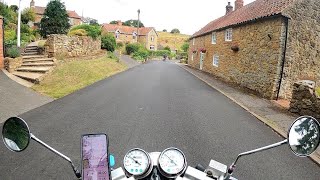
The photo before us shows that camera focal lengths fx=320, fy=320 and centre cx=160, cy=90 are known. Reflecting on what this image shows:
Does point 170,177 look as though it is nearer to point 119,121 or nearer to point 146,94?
point 119,121

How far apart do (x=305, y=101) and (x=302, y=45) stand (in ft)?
19.3

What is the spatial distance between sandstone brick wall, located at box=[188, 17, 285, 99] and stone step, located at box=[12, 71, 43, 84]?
1166cm

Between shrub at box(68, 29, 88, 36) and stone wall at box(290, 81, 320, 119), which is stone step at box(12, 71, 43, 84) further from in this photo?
shrub at box(68, 29, 88, 36)

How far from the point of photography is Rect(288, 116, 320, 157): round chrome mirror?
284cm

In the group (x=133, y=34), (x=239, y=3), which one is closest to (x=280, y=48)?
(x=239, y=3)

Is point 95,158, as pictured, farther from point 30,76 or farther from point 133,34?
point 133,34

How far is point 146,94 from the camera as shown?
620 inches

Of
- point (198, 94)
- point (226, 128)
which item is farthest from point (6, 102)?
point (198, 94)

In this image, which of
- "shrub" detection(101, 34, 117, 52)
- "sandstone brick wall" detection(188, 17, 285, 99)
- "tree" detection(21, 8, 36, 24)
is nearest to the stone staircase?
"sandstone brick wall" detection(188, 17, 285, 99)

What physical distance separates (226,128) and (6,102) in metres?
7.77

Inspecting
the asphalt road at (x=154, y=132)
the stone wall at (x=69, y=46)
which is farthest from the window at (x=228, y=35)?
the stone wall at (x=69, y=46)

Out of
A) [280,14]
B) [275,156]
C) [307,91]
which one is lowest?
[275,156]

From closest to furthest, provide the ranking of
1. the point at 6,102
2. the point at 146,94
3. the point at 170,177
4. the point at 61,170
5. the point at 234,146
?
the point at 170,177, the point at 61,170, the point at 234,146, the point at 6,102, the point at 146,94

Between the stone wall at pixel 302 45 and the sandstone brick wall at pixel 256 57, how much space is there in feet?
1.75
